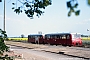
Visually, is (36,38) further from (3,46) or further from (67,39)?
(3,46)

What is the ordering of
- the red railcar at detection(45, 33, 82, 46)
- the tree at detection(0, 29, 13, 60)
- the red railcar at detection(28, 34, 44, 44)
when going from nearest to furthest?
the tree at detection(0, 29, 13, 60) → the red railcar at detection(45, 33, 82, 46) → the red railcar at detection(28, 34, 44, 44)

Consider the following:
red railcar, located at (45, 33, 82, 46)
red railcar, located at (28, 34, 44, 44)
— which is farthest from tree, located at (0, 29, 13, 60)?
red railcar, located at (28, 34, 44, 44)

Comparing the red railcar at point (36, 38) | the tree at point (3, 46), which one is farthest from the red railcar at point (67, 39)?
the tree at point (3, 46)

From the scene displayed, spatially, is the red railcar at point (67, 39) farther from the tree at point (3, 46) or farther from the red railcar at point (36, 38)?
the tree at point (3, 46)

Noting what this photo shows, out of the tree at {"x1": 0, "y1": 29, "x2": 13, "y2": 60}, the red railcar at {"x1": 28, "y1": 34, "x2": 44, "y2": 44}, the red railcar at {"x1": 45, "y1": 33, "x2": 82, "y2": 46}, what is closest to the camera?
the tree at {"x1": 0, "y1": 29, "x2": 13, "y2": 60}

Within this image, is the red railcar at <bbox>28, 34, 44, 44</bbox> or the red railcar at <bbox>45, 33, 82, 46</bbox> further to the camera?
the red railcar at <bbox>28, 34, 44, 44</bbox>

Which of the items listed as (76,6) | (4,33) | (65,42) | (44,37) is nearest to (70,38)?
(65,42)

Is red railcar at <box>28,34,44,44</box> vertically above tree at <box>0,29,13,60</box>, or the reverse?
red railcar at <box>28,34,44,44</box>

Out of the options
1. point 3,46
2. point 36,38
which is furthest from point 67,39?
point 3,46

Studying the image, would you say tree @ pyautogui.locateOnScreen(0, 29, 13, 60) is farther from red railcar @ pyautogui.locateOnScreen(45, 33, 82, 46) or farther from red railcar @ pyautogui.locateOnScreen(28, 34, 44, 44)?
red railcar @ pyautogui.locateOnScreen(28, 34, 44, 44)

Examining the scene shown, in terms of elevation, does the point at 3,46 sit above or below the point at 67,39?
below

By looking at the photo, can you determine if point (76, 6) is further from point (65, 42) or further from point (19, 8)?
point (65, 42)

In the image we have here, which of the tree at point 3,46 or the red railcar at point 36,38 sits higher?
the red railcar at point 36,38

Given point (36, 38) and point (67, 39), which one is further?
point (36, 38)
